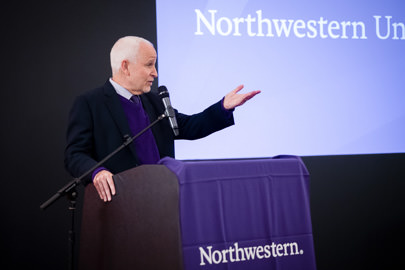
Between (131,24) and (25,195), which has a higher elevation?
(131,24)

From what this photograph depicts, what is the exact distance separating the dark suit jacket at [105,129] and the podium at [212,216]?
448mm

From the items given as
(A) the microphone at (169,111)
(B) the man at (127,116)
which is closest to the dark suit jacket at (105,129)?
(B) the man at (127,116)

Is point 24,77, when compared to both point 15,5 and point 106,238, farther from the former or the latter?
point 106,238

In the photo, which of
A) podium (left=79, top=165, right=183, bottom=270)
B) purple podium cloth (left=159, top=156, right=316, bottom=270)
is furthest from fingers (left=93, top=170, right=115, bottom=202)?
purple podium cloth (left=159, top=156, right=316, bottom=270)

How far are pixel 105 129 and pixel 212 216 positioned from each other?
32.4 inches

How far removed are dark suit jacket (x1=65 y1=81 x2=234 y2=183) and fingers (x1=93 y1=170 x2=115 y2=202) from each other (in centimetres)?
32

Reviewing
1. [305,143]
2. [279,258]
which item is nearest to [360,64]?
[305,143]

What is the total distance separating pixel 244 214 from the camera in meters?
1.54

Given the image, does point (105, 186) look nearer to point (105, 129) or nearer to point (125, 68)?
point (105, 129)

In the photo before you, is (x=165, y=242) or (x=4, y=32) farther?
(x=4, y=32)

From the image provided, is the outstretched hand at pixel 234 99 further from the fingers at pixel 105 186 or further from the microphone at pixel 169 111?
the fingers at pixel 105 186

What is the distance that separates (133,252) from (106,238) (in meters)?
0.16

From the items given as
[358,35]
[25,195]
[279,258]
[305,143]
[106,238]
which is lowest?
[279,258]

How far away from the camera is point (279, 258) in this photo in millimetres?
1530
